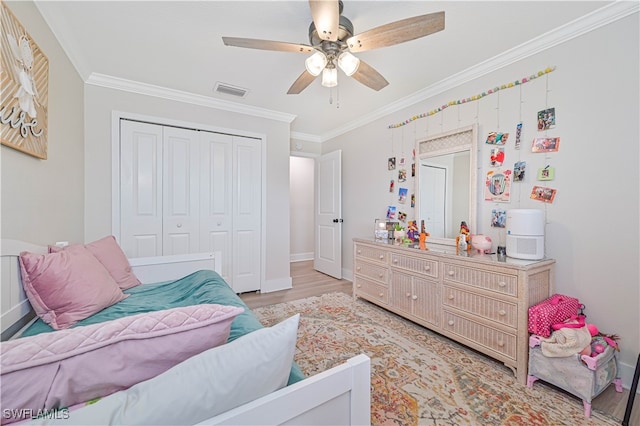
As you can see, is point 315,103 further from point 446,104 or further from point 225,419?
point 225,419

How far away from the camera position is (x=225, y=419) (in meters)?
0.53

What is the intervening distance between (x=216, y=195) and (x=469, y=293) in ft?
9.46

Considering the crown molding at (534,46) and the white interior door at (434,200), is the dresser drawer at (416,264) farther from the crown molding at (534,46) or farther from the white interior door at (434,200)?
the crown molding at (534,46)

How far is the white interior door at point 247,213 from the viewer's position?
11.2 ft

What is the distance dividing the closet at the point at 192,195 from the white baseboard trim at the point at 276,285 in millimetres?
107

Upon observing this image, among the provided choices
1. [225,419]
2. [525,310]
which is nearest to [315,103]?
[525,310]

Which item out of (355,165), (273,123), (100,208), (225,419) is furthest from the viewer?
(355,165)

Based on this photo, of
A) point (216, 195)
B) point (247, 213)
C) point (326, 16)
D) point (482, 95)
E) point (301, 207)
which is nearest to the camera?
point (326, 16)

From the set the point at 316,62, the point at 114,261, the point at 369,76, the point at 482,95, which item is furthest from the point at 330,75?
the point at 114,261

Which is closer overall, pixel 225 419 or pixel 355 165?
pixel 225 419

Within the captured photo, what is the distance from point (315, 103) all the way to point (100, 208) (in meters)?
2.63

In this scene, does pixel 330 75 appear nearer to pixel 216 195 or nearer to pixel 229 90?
pixel 229 90

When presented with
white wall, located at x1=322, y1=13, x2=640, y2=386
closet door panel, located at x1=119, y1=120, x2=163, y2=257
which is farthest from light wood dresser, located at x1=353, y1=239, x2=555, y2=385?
closet door panel, located at x1=119, y1=120, x2=163, y2=257

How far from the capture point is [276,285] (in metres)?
3.70
